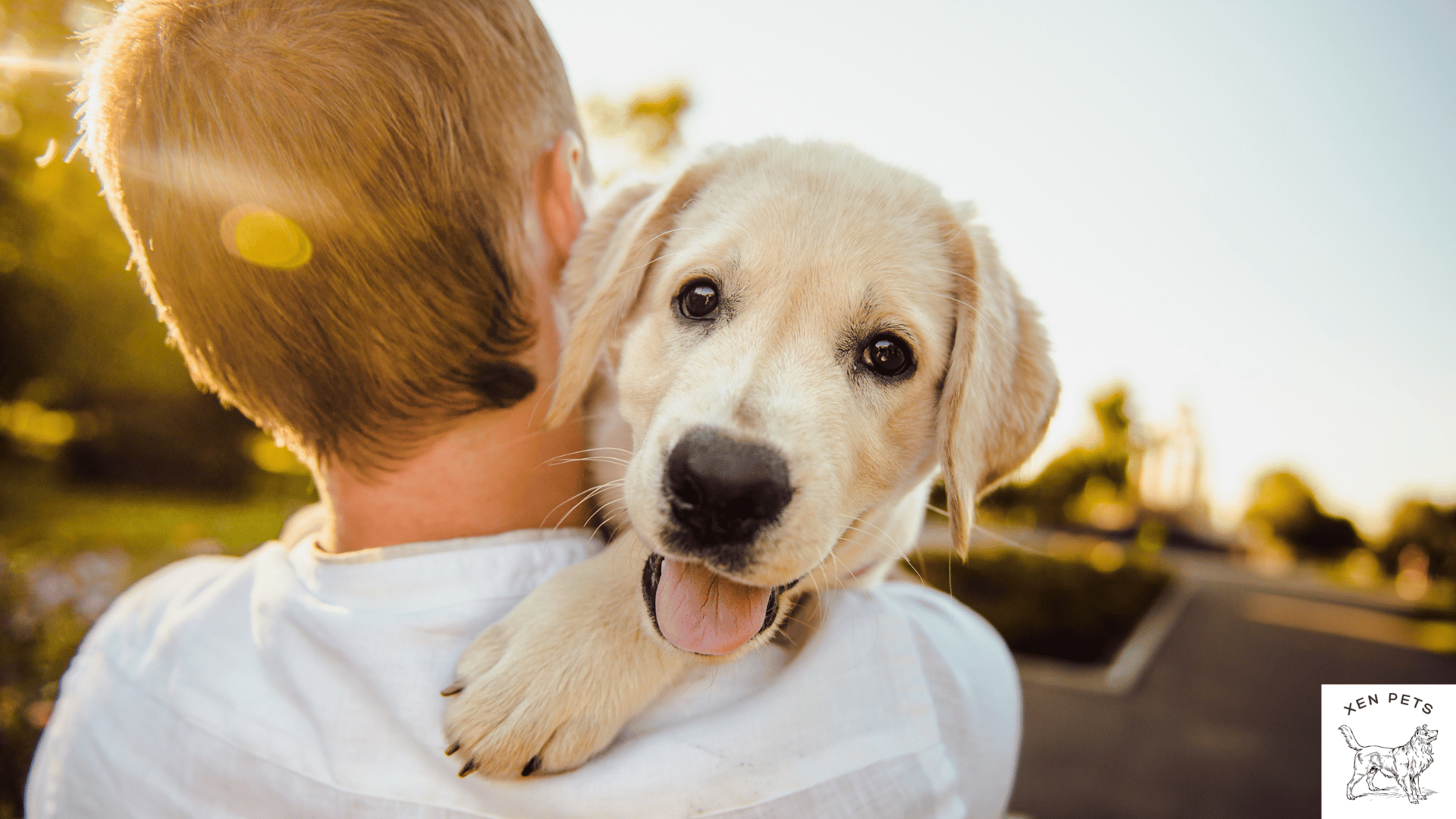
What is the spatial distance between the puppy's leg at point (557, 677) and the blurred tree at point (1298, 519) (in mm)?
59509

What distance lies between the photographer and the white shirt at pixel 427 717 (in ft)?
5.41

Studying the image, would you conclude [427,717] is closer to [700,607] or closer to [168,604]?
[700,607]

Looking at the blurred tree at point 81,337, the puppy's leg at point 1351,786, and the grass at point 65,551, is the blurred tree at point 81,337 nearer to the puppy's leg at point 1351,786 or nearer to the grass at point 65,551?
the grass at point 65,551

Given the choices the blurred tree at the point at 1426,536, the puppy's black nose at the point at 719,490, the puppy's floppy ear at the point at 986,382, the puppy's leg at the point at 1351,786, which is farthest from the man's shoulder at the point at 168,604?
the blurred tree at the point at 1426,536

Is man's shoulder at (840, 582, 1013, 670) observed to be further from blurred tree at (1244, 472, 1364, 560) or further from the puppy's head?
blurred tree at (1244, 472, 1364, 560)

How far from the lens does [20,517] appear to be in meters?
14.2

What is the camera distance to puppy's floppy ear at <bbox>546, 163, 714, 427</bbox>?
2.14 m

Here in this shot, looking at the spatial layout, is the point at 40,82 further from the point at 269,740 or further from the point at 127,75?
the point at 269,740

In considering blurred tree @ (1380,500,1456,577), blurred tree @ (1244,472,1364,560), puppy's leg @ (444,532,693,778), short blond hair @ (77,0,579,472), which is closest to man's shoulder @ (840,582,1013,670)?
puppy's leg @ (444,532,693,778)

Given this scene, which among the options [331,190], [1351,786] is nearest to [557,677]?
[331,190]

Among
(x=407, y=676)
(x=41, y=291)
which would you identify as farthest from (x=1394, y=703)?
(x=41, y=291)

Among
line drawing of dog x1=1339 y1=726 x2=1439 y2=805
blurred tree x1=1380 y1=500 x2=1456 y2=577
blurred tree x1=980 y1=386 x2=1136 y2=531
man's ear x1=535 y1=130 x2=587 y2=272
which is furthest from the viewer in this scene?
blurred tree x1=980 y1=386 x2=1136 y2=531

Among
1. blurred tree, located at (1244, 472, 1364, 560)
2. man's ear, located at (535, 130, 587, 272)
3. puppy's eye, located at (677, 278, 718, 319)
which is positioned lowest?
blurred tree, located at (1244, 472, 1364, 560)

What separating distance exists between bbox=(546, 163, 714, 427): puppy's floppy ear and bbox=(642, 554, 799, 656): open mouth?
512 millimetres
